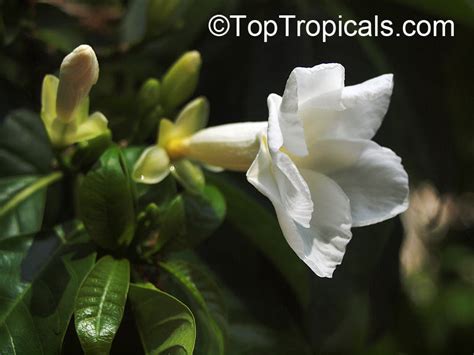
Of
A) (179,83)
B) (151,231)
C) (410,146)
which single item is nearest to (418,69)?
(410,146)

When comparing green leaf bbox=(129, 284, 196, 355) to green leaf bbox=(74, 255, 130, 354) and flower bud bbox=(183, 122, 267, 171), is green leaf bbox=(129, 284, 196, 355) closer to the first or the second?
green leaf bbox=(74, 255, 130, 354)

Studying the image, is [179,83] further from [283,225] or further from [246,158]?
[283,225]

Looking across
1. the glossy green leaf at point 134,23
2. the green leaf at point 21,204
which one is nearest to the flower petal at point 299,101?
the green leaf at point 21,204

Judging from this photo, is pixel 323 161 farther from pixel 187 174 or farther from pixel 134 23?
pixel 134 23

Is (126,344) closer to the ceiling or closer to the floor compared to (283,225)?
closer to the floor

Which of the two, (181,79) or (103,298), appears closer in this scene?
(103,298)

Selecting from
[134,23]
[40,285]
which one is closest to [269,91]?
[134,23]
